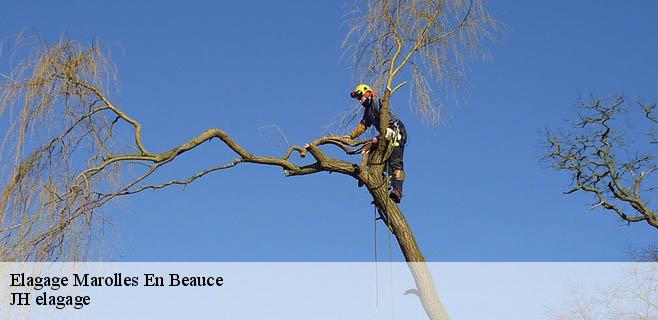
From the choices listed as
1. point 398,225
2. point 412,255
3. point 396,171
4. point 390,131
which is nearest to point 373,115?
point 390,131

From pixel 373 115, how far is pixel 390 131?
0.53 feet

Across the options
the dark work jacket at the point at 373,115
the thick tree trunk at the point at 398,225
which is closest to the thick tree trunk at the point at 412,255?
the thick tree trunk at the point at 398,225

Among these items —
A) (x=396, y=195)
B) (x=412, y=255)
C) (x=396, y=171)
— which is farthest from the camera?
(x=396, y=171)

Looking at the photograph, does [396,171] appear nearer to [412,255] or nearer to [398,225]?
[398,225]

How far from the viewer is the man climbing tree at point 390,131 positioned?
6.46 meters

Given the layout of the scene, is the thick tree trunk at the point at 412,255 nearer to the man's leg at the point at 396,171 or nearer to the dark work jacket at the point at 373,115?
the man's leg at the point at 396,171

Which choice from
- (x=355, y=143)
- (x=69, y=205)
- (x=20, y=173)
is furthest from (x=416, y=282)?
(x=20, y=173)

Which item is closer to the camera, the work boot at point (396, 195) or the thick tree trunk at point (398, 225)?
the thick tree trunk at point (398, 225)

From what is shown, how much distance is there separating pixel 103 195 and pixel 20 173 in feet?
2.00

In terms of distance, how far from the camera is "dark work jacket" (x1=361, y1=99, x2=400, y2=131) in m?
6.47

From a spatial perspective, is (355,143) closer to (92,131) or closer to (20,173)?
(92,131)

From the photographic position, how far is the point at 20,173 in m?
6.08

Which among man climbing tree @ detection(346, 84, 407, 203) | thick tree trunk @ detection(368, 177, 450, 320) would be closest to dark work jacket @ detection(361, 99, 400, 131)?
man climbing tree @ detection(346, 84, 407, 203)

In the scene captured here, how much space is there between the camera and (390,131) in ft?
21.3
